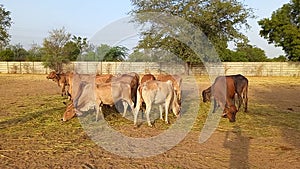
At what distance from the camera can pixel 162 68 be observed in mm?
34406

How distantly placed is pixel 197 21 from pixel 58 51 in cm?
1874

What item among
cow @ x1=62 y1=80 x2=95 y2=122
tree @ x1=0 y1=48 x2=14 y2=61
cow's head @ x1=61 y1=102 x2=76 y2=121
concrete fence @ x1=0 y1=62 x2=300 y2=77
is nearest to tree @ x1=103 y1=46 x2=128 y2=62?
concrete fence @ x1=0 y1=62 x2=300 y2=77

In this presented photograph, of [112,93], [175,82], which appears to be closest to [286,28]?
[175,82]

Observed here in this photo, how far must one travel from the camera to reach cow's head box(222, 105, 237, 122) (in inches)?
378

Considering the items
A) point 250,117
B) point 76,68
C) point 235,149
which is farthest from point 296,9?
point 235,149

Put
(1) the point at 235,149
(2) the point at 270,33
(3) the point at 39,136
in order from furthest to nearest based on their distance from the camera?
1. (2) the point at 270,33
2. (3) the point at 39,136
3. (1) the point at 235,149

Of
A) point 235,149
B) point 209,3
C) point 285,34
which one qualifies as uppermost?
point 209,3

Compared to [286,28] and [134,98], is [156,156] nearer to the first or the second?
[134,98]

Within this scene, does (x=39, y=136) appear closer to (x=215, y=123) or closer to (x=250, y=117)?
(x=215, y=123)

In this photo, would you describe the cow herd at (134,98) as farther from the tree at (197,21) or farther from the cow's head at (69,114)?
the tree at (197,21)

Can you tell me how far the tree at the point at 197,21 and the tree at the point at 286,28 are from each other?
23.3 feet

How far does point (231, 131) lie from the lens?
842 cm

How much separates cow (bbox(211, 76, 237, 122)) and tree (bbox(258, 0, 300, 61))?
2924 centimetres

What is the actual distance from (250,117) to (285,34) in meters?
31.7
